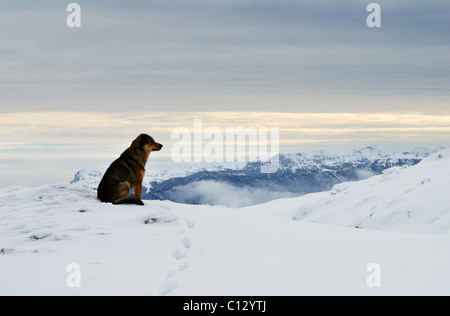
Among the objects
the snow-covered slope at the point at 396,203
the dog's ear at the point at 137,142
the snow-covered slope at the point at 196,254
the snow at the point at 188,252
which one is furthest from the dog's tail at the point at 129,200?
the snow-covered slope at the point at 396,203

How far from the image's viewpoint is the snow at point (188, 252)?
6.80 m

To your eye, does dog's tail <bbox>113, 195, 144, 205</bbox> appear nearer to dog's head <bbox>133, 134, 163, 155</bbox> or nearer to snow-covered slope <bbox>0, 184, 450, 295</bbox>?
snow-covered slope <bbox>0, 184, 450, 295</bbox>

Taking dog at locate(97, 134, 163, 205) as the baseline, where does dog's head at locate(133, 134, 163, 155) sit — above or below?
above

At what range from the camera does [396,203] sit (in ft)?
72.1

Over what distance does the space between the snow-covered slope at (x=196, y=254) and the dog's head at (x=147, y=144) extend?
2584 mm

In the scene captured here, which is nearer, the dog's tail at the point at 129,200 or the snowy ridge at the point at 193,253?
the snowy ridge at the point at 193,253

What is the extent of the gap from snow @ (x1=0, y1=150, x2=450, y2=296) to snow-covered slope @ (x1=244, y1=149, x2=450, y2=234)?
906cm

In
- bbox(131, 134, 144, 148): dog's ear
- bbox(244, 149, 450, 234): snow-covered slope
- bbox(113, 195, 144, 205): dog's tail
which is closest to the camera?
bbox(113, 195, 144, 205): dog's tail

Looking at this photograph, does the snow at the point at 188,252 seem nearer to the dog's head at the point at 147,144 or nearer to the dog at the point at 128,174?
the dog at the point at 128,174

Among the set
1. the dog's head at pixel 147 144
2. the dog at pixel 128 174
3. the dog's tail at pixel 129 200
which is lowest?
the dog's tail at pixel 129 200

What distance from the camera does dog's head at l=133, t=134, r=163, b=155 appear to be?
15.2 m

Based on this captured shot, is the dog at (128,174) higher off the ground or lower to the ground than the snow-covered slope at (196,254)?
higher

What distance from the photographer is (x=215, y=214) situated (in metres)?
12.9

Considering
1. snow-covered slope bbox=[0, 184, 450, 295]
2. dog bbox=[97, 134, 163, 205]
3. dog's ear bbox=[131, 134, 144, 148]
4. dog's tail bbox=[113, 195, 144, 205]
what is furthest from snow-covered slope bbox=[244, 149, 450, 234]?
dog's tail bbox=[113, 195, 144, 205]
